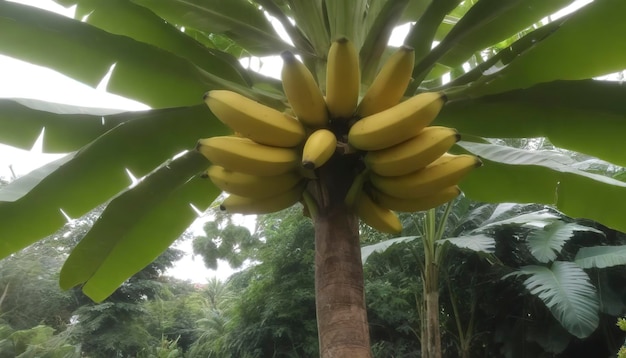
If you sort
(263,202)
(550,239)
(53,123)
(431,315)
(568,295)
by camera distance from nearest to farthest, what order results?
(263,202), (53,123), (568,295), (550,239), (431,315)

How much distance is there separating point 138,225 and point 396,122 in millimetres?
939

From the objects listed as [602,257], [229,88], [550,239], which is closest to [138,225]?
[229,88]

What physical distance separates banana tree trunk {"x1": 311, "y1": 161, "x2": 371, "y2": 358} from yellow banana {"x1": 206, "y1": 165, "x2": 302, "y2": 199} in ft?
0.22

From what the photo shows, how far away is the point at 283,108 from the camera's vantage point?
4.12ft

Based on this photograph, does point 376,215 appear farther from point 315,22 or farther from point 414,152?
point 315,22

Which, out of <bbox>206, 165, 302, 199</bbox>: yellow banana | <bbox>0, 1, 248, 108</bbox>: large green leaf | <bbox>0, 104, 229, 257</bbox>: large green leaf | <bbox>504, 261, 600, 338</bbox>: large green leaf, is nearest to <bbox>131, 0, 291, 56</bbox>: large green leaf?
<bbox>0, 1, 248, 108</bbox>: large green leaf

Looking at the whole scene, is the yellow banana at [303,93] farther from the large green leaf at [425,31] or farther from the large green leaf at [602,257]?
the large green leaf at [602,257]

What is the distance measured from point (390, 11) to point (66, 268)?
1.12 m

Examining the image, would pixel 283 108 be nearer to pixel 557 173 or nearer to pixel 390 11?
pixel 390 11

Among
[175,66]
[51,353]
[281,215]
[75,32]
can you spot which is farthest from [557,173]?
[51,353]

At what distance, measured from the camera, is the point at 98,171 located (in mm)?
1446

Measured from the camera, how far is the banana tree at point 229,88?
1307 mm

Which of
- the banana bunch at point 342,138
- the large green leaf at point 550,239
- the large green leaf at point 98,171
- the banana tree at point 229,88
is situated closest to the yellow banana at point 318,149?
the banana bunch at point 342,138

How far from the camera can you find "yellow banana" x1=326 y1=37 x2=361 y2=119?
1068 mm
